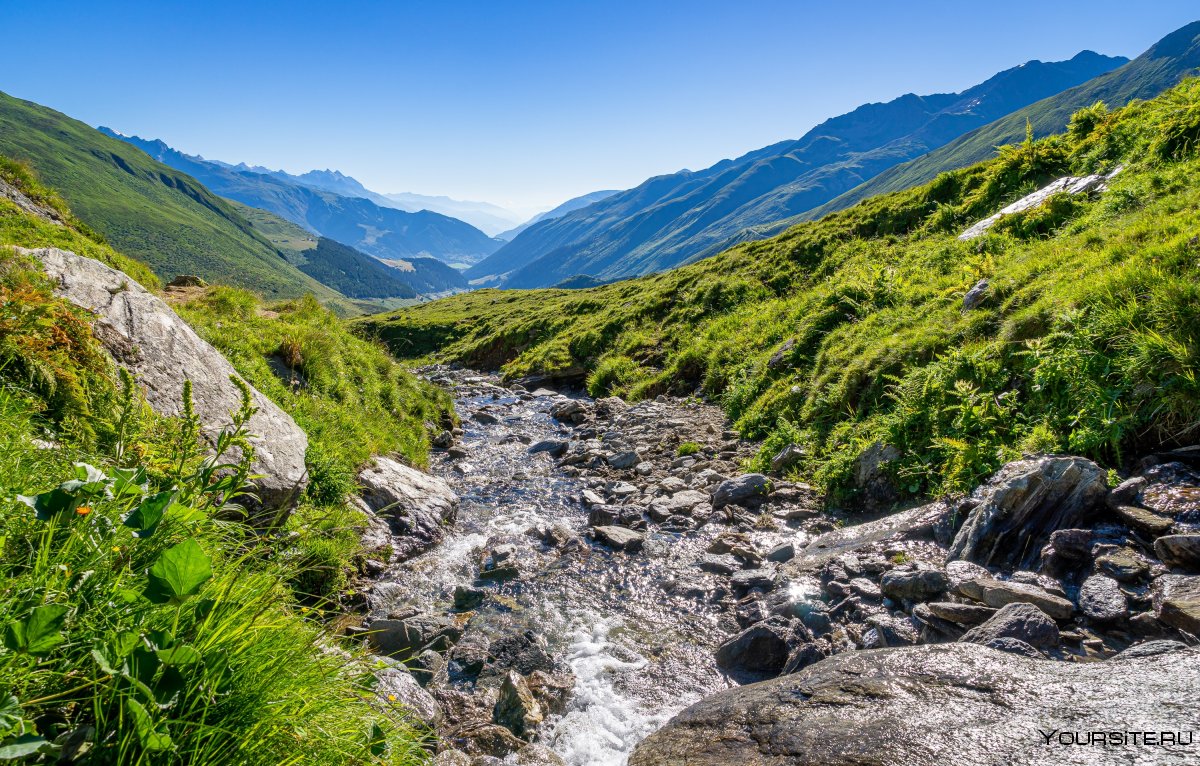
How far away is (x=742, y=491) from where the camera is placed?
10.9 meters

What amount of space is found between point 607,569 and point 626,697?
123 inches

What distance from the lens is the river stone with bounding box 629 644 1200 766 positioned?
3.37 meters

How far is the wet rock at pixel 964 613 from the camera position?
5.34 m

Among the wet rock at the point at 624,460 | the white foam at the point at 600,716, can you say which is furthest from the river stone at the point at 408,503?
the wet rock at the point at 624,460

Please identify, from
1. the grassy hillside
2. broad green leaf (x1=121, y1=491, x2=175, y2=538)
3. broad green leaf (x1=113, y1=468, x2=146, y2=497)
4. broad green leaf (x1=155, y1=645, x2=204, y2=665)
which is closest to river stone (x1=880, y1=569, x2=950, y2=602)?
the grassy hillside

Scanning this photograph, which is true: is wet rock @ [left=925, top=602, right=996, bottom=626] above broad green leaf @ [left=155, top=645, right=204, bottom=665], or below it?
below

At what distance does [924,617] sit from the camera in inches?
227

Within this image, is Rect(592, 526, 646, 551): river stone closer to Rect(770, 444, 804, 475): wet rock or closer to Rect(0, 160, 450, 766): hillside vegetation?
Rect(770, 444, 804, 475): wet rock

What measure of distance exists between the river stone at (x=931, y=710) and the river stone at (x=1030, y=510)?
223cm

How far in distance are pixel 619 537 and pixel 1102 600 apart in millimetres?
6794

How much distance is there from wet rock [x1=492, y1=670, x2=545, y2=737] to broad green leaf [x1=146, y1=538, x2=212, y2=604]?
4.71 meters

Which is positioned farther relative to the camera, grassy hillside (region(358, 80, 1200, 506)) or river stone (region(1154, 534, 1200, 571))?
grassy hillside (region(358, 80, 1200, 506))

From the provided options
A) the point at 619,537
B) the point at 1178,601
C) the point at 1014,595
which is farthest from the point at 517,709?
the point at 1178,601

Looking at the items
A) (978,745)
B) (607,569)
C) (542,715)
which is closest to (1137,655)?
(978,745)
